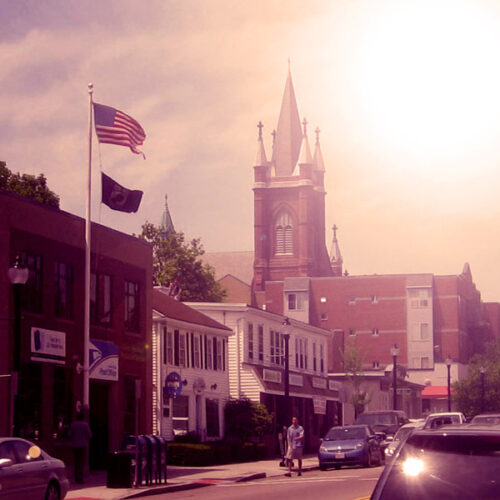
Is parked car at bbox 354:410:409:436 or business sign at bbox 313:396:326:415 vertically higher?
business sign at bbox 313:396:326:415

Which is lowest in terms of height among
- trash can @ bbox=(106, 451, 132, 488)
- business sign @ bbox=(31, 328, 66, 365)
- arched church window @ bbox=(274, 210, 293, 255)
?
trash can @ bbox=(106, 451, 132, 488)

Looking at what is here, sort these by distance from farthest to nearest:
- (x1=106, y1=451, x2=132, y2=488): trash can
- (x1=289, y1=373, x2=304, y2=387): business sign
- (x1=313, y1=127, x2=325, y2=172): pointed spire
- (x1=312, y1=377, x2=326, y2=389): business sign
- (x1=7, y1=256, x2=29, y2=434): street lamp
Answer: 1. (x1=313, y1=127, x2=325, y2=172): pointed spire
2. (x1=312, y1=377, x2=326, y2=389): business sign
3. (x1=289, y1=373, x2=304, y2=387): business sign
4. (x1=106, y1=451, x2=132, y2=488): trash can
5. (x1=7, y1=256, x2=29, y2=434): street lamp

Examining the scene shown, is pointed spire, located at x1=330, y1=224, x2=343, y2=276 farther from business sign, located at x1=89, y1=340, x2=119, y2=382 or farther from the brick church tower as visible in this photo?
business sign, located at x1=89, y1=340, x2=119, y2=382

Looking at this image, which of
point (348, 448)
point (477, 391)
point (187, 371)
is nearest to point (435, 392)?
point (477, 391)

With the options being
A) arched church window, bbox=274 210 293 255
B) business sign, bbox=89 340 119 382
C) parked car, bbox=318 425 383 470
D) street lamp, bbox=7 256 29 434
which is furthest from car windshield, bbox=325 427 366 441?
arched church window, bbox=274 210 293 255

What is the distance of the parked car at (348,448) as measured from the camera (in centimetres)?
4016

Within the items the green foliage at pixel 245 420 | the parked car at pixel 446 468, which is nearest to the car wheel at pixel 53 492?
the parked car at pixel 446 468

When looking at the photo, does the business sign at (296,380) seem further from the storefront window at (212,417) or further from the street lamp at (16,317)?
the street lamp at (16,317)

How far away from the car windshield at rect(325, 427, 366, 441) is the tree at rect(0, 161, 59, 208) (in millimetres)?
20467

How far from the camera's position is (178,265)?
286 ft

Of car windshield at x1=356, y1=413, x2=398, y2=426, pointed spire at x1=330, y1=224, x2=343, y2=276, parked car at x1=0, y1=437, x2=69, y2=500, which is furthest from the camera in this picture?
pointed spire at x1=330, y1=224, x2=343, y2=276

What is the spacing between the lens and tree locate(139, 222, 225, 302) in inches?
3405

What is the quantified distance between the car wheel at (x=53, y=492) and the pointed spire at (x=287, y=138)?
12913 cm

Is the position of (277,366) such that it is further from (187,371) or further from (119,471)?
(119,471)
